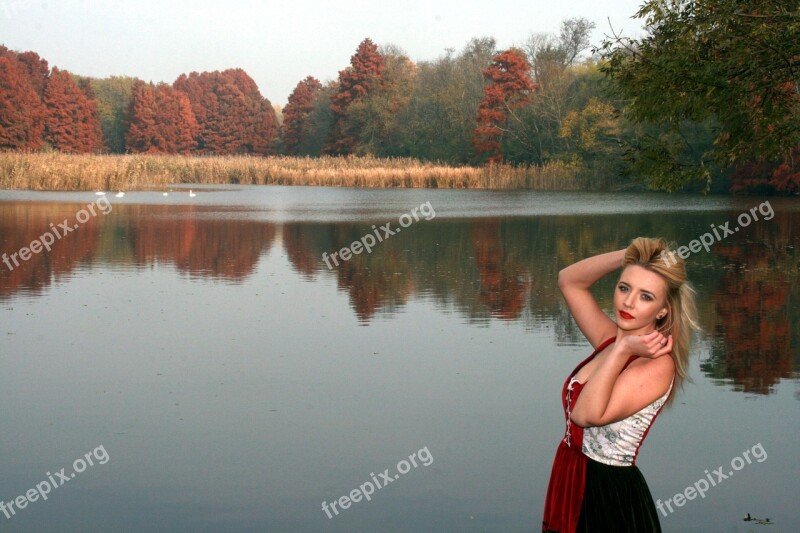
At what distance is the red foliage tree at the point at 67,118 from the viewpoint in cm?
10525

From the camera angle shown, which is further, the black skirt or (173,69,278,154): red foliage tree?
(173,69,278,154): red foliage tree

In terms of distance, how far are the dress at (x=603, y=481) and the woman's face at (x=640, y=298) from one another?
128mm

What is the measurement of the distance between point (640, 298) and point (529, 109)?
70.1 metres

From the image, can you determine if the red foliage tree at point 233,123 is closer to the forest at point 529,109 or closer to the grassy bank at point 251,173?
the forest at point 529,109

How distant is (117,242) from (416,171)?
4235 cm

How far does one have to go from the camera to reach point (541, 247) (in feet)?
81.2

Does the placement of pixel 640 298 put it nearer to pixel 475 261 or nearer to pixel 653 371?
pixel 653 371

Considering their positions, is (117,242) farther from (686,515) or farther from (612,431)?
(612,431)

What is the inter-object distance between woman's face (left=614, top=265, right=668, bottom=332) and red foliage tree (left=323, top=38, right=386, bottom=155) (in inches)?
3521

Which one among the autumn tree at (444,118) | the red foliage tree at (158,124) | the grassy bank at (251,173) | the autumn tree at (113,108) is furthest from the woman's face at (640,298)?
the autumn tree at (113,108)

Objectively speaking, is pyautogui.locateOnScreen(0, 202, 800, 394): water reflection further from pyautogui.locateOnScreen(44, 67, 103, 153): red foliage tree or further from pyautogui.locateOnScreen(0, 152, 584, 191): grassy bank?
pyautogui.locateOnScreen(44, 67, 103, 153): red foliage tree

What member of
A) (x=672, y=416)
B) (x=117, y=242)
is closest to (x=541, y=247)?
(x=117, y=242)

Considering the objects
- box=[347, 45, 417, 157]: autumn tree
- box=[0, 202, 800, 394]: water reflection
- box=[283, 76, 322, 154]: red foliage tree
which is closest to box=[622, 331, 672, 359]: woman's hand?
box=[0, 202, 800, 394]: water reflection

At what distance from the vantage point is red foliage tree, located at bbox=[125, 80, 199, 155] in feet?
391
